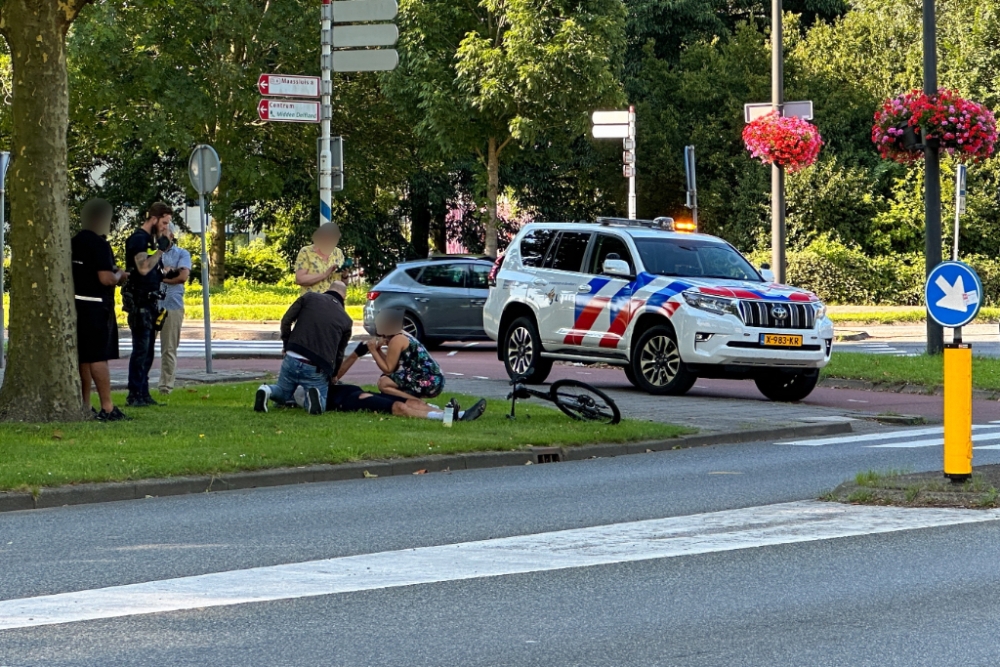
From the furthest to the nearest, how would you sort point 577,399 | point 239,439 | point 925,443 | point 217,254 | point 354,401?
point 217,254 → point 354,401 → point 577,399 → point 925,443 → point 239,439

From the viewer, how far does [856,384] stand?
828 inches

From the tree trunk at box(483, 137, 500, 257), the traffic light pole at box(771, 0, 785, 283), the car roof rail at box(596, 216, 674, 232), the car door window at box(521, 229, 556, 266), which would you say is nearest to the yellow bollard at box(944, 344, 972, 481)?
the car roof rail at box(596, 216, 674, 232)

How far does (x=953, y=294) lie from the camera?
1131 centimetres

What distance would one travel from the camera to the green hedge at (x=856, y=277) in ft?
136

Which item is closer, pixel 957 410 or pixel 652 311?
pixel 957 410

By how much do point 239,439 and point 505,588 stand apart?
5897 mm

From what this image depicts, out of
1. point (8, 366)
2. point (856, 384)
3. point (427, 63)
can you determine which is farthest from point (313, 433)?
point (427, 63)

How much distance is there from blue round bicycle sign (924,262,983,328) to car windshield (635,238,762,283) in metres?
8.06

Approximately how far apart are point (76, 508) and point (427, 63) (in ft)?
100

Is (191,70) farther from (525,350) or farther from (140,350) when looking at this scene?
(140,350)

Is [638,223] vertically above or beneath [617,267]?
A: above

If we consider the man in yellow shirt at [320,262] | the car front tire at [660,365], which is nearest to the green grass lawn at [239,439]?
the man in yellow shirt at [320,262]

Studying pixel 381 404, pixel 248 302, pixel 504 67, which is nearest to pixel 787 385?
pixel 381 404

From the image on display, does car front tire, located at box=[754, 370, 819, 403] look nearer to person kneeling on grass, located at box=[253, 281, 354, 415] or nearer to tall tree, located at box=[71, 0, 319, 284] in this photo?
person kneeling on grass, located at box=[253, 281, 354, 415]
